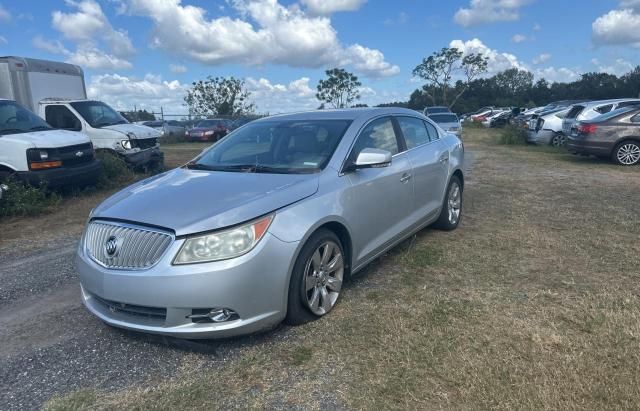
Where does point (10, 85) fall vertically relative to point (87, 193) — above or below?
above

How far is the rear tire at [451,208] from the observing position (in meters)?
5.57

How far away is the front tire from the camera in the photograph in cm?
320

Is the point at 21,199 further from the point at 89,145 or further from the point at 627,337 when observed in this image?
the point at 627,337

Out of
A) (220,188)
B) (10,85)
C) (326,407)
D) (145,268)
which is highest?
(10,85)

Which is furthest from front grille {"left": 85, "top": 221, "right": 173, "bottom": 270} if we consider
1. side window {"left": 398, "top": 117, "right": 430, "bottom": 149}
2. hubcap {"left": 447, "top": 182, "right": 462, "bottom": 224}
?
hubcap {"left": 447, "top": 182, "right": 462, "bottom": 224}

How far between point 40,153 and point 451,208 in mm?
6438

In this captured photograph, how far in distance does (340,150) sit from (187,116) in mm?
30262

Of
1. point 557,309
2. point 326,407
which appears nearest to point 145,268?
point 326,407

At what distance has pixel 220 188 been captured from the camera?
342 cm

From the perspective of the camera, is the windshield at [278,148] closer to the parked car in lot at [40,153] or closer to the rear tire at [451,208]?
the rear tire at [451,208]

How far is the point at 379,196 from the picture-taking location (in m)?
4.07

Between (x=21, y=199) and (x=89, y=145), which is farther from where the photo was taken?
(x=89, y=145)

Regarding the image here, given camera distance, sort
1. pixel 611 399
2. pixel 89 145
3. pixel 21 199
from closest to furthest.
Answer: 1. pixel 611 399
2. pixel 21 199
3. pixel 89 145

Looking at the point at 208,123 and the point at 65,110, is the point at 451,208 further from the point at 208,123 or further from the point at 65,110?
the point at 208,123
